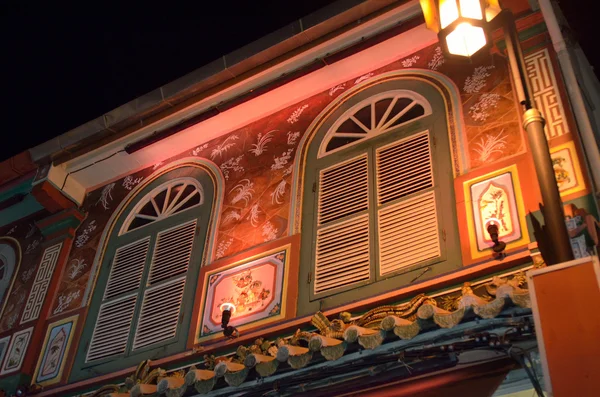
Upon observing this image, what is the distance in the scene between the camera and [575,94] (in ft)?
23.2

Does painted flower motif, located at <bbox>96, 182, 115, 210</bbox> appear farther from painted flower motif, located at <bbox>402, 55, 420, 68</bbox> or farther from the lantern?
the lantern

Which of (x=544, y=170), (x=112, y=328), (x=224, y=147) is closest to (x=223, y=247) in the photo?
(x=112, y=328)

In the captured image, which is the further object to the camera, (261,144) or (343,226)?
(261,144)

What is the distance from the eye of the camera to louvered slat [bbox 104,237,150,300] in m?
9.29

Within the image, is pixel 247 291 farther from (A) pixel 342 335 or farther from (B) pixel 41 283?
(B) pixel 41 283

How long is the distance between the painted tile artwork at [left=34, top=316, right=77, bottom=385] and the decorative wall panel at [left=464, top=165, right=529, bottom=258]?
204 inches

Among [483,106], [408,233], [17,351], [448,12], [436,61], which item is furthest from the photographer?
[17,351]

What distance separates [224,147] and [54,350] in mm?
3385

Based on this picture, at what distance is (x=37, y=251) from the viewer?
34.8 feet

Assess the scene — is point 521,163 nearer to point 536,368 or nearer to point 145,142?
point 536,368

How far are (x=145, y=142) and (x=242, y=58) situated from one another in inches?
75.3

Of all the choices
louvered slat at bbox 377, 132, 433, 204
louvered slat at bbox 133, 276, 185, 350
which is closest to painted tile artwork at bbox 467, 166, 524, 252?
louvered slat at bbox 377, 132, 433, 204

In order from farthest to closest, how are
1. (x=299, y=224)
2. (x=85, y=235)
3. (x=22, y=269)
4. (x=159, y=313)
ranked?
(x=22, y=269), (x=85, y=235), (x=159, y=313), (x=299, y=224)

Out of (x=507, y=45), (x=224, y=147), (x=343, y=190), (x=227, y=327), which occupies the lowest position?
(x=227, y=327)
